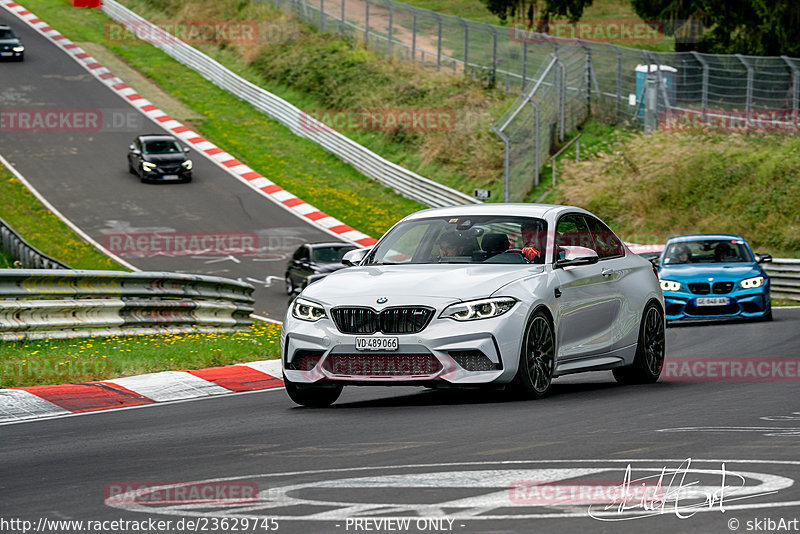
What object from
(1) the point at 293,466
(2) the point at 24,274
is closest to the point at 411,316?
(1) the point at 293,466

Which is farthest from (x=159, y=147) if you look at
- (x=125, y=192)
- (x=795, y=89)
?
(x=795, y=89)

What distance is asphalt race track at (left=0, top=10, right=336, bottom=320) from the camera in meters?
33.1

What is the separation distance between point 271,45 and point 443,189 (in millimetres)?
18087

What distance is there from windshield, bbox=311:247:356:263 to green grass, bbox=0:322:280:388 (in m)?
12.3

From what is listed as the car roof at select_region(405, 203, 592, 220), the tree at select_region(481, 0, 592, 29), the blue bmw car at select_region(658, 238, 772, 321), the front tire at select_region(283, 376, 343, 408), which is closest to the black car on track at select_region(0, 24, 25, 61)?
the tree at select_region(481, 0, 592, 29)

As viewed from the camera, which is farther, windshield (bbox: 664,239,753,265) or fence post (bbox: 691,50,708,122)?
fence post (bbox: 691,50,708,122)

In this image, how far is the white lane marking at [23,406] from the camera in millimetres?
10375

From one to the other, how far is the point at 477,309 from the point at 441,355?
18.1 inches

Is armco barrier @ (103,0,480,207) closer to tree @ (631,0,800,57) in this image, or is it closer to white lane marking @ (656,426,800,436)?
tree @ (631,0,800,57)

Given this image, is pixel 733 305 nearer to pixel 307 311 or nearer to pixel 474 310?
pixel 474 310

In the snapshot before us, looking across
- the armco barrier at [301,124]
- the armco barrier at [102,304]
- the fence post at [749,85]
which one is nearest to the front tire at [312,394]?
the armco barrier at [102,304]

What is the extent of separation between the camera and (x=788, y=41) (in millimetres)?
42875

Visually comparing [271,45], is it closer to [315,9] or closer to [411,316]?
[315,9]

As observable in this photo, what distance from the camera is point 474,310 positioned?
32.6ft
